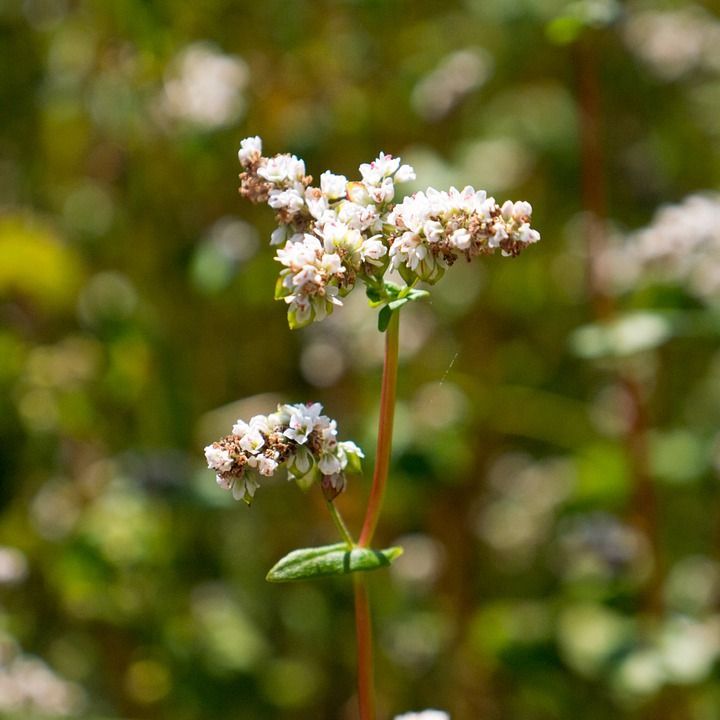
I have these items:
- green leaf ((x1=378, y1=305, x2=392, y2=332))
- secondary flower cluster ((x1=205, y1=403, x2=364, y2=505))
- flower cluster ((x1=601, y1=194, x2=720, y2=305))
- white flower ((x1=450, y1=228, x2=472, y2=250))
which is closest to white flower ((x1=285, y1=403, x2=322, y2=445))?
secondary flower cluster ((x1=205, y1=403, x2=364, y2=505))

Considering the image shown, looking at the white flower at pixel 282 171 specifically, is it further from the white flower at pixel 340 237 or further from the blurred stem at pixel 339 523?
the blurred stem at pixel 339 523

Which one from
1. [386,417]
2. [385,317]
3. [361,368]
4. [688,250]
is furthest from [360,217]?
[361,368]

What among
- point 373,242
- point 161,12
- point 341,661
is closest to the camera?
point 373,242

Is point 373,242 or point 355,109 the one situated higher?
point 355,109

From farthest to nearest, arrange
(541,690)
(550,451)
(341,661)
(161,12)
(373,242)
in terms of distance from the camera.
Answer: (550,451)
(341,661)
(541,690)
(161,12)
(373,242)

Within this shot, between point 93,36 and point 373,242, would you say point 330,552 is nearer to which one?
point 373,242

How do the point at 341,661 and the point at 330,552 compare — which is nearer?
the point at 330,552

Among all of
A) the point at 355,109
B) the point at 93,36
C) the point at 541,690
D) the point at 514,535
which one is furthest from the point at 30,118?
the point at 541,690

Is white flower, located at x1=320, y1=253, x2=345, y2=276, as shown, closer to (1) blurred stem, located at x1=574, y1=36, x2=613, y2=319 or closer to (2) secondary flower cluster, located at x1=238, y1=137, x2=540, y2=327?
(2) secondary flower cluster, located at x1=238, y1=137, x2=540, y2=327

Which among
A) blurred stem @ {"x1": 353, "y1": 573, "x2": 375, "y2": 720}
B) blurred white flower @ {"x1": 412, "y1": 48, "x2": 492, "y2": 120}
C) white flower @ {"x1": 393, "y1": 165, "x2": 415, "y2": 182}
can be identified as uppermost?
blurred white flower @ {"x1": 412, "y1": 48, "x2": 492, "y2": 120}
